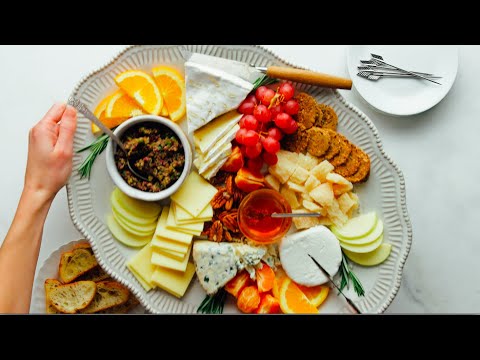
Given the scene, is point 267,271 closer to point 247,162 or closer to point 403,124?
point 247,162

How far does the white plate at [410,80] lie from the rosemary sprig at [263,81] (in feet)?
1.11

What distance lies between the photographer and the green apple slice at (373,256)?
185 cm

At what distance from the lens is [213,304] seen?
6.03 ft

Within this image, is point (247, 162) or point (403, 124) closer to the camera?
point (247, 162)

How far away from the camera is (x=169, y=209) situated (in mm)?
1855

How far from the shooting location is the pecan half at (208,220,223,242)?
1.83 m

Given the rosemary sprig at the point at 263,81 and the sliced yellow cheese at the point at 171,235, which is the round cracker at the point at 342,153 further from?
the sliced yellow cheese at the point at 171,235

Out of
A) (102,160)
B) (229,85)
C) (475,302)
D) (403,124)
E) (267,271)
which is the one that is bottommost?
(475,302)

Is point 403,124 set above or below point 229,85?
below

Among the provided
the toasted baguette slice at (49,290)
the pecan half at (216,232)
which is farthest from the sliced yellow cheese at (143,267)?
the toasted baguette slice at (49,290)

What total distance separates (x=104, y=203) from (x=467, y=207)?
1.40m

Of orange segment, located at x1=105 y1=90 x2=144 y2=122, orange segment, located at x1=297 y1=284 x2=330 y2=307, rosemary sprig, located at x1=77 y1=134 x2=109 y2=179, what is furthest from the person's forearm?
orange segment, located at x1=297 y1=284 x2=330 y2=307

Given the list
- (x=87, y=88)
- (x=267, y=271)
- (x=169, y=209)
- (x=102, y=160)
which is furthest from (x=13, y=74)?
(x=267, y=271)

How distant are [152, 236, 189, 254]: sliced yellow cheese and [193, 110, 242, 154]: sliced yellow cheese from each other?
0.33 m
